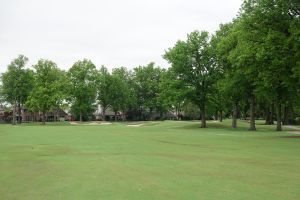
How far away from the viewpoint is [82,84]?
113812 millimetres

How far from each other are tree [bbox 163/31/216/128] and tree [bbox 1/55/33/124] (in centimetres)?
5690

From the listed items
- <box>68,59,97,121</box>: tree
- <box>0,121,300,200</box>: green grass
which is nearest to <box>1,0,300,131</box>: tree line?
<box>68,59,97,121</box>: tree

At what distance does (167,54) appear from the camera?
2697 inches

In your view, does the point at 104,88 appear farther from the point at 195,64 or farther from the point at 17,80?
the point at 195,64

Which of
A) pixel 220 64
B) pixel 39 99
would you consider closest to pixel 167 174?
pixel 220 64

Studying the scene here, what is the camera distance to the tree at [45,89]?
98062 mm

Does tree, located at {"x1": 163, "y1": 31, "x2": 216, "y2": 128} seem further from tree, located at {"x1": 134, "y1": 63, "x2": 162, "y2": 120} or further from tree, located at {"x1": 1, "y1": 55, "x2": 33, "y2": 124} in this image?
tree, located at {"x1": 134, "y1": 63, "x2": 162, "y2": 120}

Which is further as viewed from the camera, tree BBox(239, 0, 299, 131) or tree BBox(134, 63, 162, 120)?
tree BBox(134, 63, 162, 120)

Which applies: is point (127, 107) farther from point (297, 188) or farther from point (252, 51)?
point (297, 188)

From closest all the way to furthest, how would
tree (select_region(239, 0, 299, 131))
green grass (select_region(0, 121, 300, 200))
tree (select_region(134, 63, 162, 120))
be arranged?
green grass (select_region(0, 121, 300, 200)) → tree (select_region(239, 0, 299, 131)) → tree (select_region(134, 63, 162, 120))

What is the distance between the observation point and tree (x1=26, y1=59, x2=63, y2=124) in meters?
98.1

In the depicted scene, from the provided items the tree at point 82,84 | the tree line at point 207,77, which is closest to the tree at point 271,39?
the tree line at point 207,77

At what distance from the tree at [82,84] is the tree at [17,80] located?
11.9 meters

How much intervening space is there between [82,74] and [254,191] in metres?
107
